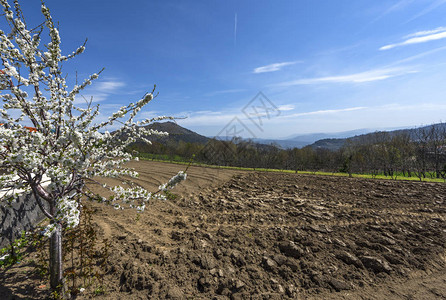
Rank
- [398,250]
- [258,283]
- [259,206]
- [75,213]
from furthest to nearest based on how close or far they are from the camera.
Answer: [259,206] → [398,250] → [258,283] → [75,213]

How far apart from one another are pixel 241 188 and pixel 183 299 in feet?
31.3

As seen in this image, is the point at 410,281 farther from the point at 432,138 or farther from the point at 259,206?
the point at 432,138

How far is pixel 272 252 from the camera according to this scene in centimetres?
536

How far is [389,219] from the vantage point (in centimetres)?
795

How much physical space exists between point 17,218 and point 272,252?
692 centimetres

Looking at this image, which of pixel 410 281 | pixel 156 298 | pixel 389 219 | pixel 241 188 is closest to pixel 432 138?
pixel 389 219

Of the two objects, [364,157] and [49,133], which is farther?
[364,157]

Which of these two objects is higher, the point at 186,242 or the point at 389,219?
the point at 186,242

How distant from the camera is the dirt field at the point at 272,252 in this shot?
420cm

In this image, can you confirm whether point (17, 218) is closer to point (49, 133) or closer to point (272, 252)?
point (49, 133)

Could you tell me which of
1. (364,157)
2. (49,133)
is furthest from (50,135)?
(364,157)

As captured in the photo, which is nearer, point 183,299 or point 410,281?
point 183,299

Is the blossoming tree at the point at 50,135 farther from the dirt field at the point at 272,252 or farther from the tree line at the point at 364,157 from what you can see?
the tree line at the point at 364,157

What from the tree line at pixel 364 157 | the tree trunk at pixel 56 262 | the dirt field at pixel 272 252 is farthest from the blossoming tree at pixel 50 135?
the tree line at pixel 364 157
